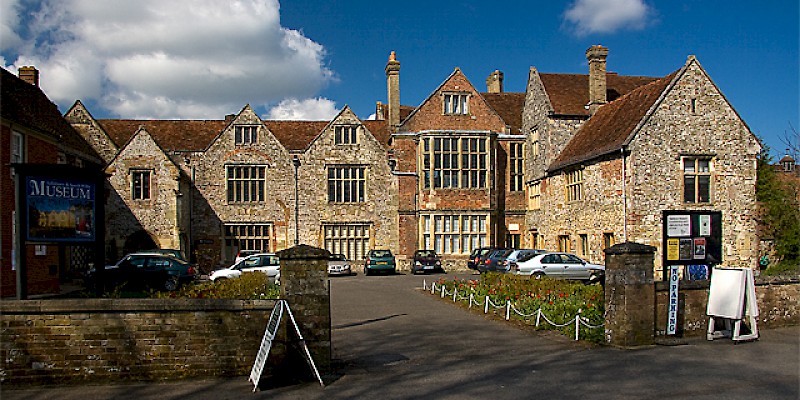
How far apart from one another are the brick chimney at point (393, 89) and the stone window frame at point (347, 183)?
347cm

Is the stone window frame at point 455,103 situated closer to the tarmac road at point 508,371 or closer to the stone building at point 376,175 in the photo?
the stone building at point 376,175

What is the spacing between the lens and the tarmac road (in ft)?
30.4

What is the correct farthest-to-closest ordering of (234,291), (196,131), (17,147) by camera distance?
(196,131) → (17,147) → (234,291)

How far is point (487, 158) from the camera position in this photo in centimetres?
Result: 3791

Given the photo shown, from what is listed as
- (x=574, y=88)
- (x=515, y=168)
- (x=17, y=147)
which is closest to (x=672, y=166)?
(x=574, y=88)

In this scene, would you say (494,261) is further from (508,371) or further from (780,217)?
(508,371)

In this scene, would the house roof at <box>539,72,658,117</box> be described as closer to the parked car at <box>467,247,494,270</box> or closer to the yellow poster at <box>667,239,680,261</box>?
the parked car at <box>467,247,494,270</box>

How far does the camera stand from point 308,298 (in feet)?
33.7

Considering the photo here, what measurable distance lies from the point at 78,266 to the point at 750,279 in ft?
93.3

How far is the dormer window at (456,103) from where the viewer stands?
38.2m

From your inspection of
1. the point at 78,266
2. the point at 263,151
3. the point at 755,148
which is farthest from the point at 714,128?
the point at 78,266

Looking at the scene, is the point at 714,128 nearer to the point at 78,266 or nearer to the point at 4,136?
the point at 4,136

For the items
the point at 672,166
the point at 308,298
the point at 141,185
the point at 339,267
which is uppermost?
the point at 672,166

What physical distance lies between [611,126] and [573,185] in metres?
3.77
